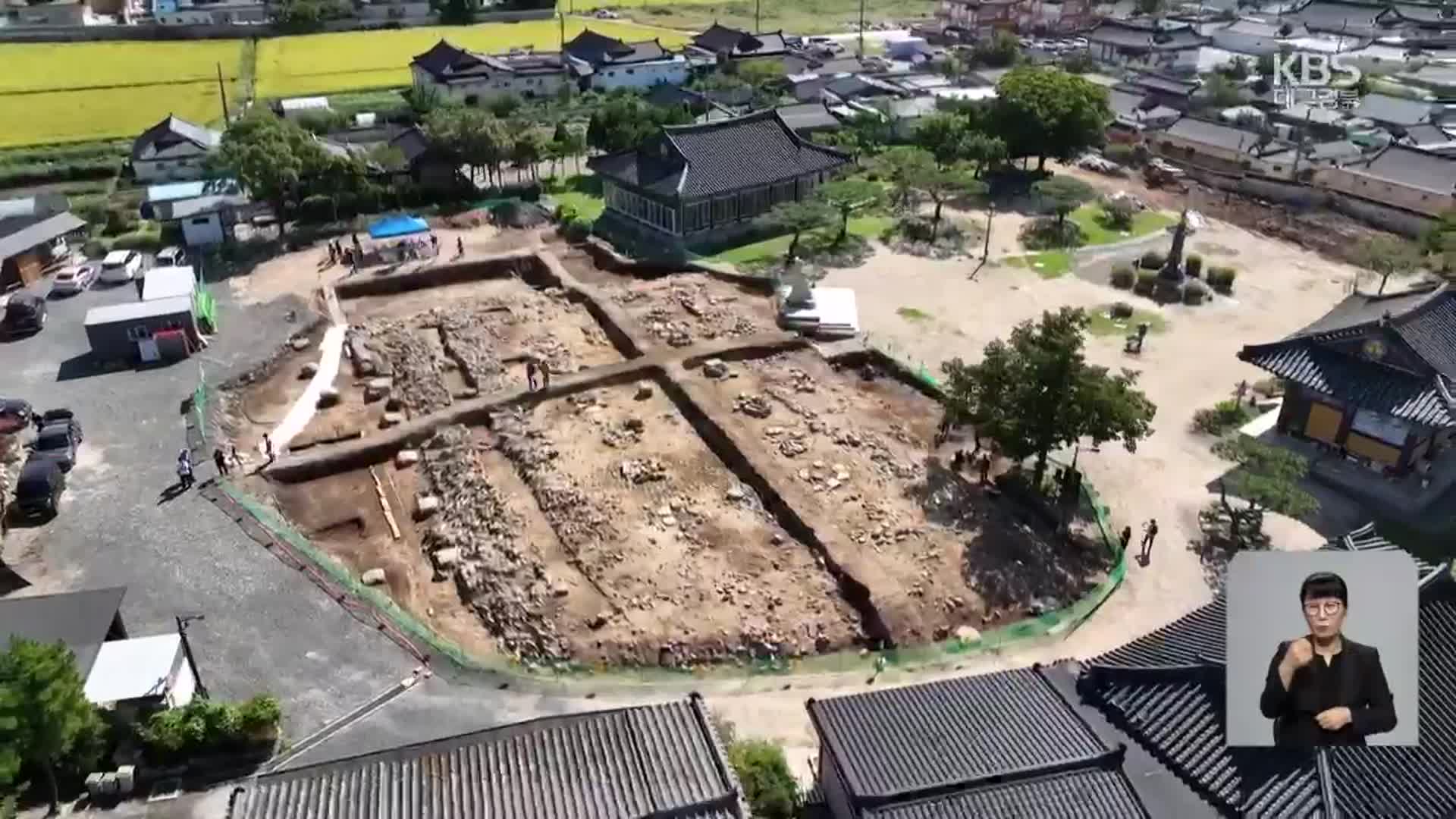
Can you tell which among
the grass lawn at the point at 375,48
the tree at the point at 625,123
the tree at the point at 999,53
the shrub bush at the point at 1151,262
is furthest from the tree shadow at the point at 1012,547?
the tree at the point at 999,53

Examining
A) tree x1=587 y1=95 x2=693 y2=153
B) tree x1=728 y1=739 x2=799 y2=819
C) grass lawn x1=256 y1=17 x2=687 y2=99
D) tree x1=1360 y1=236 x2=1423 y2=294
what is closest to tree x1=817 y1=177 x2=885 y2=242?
tree x1=587 y1=95 x2=693 y2=153

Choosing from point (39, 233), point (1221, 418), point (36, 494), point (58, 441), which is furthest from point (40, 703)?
point (39, 233)

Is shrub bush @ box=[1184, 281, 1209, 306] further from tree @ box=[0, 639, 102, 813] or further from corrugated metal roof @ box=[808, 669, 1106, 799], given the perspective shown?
tree @ box=[0, 639, 102, 813]

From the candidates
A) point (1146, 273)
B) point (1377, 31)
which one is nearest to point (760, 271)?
point (1146, 273)

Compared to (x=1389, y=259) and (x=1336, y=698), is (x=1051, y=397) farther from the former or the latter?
(x=1389, y=259)

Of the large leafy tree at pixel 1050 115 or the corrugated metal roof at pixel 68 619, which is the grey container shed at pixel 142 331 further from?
the large leafy tree at pixel 1050 115
